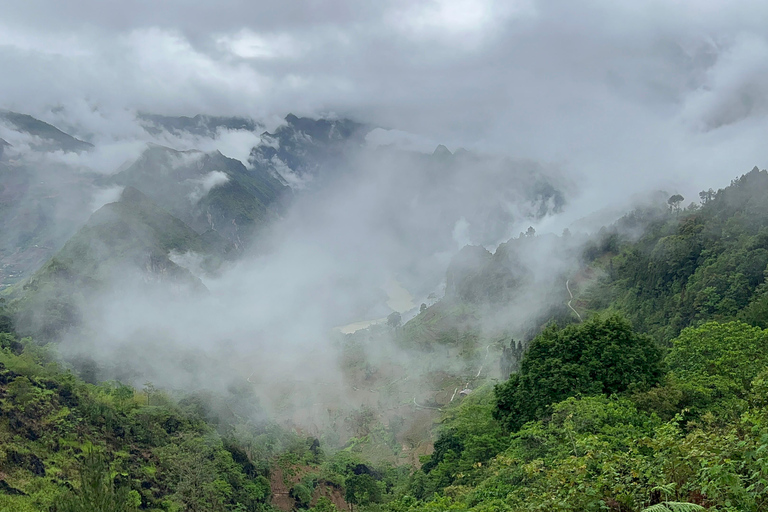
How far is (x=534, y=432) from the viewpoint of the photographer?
2369 centimetres

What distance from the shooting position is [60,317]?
7781 centimetres

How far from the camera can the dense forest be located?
39.5 feet

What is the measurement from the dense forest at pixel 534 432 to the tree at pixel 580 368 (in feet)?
0.35

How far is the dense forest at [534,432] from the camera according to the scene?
12.0m

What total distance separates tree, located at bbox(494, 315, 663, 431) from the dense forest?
11cm

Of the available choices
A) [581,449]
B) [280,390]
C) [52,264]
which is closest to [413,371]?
[280,390]

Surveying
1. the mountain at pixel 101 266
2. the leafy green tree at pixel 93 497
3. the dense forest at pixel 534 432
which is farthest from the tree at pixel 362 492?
the mountain at pixel 101 266

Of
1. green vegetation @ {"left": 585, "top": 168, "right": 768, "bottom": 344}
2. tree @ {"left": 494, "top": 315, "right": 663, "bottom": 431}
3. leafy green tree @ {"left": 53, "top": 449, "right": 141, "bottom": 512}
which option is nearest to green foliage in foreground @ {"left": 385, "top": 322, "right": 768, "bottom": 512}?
tree @ {"left": 494, "top": 315, "right": 663, "bottom": 431}

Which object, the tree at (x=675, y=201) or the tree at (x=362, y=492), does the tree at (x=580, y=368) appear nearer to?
the tree at (x=362, y=492)

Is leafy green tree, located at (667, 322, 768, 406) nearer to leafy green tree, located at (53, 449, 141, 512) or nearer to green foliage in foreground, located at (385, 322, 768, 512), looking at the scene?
green foliage in foreground, located at (385, 322, 768, 512)

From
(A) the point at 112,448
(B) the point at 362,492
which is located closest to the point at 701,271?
(B) the point at 362,492

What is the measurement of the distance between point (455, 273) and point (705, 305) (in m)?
112

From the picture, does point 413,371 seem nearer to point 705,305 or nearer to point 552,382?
point 705,305

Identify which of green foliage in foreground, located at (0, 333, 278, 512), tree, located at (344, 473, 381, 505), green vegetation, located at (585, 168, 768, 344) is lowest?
tree, located at (344, 473, 381, 505)
